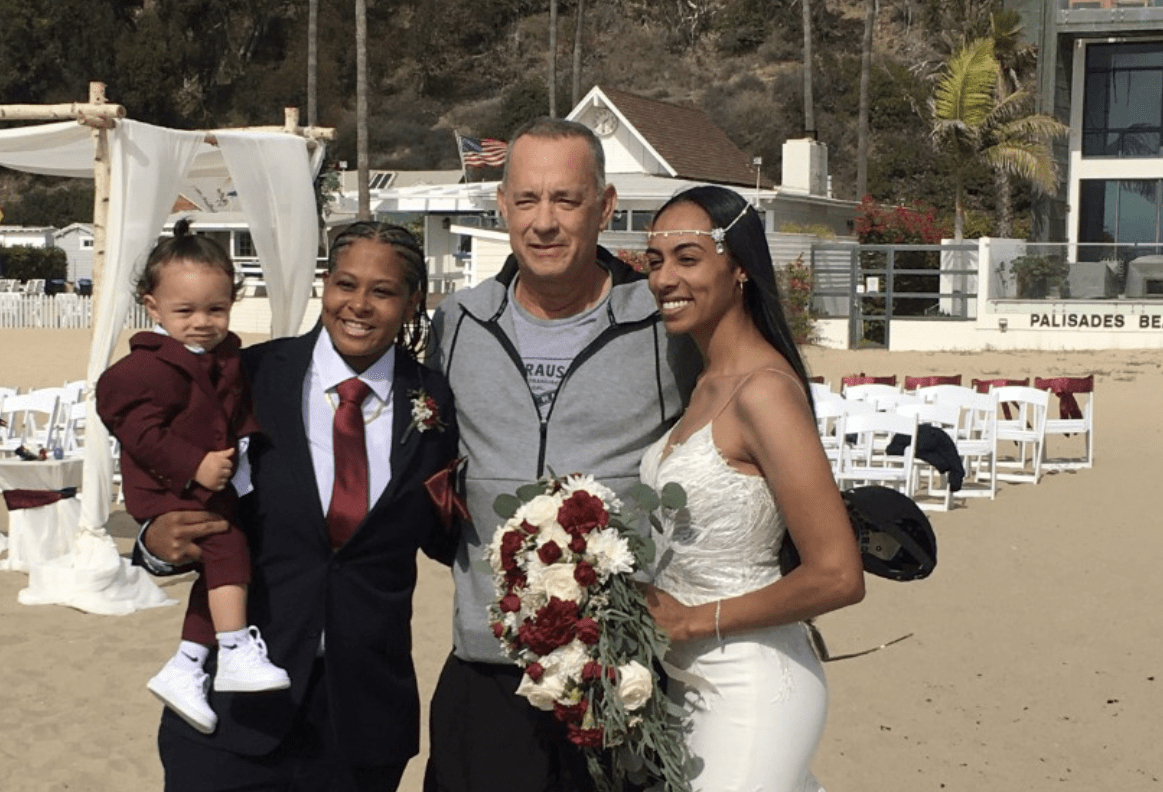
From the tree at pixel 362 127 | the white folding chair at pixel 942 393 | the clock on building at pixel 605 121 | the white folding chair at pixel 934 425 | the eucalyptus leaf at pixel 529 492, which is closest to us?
the eucalyptus leaf at pixel 529 492

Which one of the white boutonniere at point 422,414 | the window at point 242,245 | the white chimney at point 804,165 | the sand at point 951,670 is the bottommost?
the sand at point 951,670

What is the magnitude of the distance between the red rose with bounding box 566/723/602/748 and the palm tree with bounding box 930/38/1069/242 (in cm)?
2763

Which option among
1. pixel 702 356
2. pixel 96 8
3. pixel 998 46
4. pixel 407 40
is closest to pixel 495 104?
pixel 407 40

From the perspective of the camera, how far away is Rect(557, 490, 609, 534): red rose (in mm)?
2807

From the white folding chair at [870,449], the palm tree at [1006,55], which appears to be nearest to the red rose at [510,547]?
the white folding chair at [870,449]

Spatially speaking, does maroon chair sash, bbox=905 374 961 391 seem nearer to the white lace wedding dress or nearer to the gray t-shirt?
the gray t-shirt

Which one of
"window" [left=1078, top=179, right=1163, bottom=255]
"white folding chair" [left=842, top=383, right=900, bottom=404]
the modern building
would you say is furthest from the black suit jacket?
"window" [left=1078, top=179, right=1163, bottom=255]

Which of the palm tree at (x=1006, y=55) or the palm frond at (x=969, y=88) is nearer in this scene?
the palm frond at (x=969, y=88)

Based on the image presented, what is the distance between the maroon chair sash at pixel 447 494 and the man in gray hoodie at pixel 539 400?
60 mm

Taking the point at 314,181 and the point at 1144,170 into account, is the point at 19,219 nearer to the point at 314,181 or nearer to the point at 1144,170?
the point at 1144,170

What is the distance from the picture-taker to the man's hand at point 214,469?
3.00 metres

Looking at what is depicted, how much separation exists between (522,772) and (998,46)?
1195 inches

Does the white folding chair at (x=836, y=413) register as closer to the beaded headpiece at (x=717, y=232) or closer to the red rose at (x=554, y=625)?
the beaded headpiece at (x=717, y=232)

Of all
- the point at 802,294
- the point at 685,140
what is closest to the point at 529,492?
the point at 802,294
